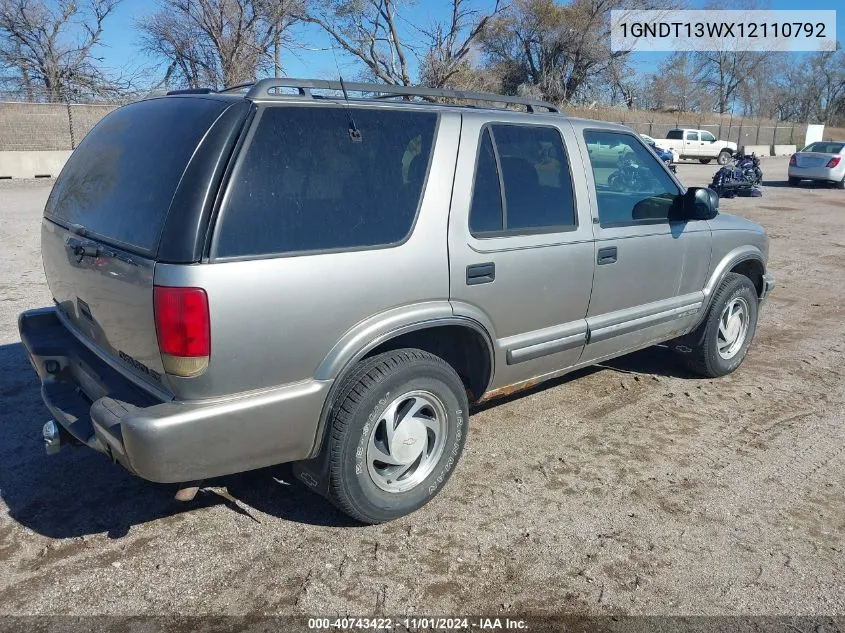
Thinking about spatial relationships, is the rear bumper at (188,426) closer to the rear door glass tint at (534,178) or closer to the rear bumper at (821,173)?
the rear door glass tint at (534,178)

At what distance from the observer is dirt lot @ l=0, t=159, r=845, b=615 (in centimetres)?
287

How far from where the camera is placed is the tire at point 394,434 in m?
3.07

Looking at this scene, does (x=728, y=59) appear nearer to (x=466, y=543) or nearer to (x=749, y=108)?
(x=749, y=108)

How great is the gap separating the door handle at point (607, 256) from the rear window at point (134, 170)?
2231 mm

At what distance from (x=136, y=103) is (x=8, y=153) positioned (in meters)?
20.7

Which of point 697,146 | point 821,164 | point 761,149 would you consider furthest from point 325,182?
point 761,149

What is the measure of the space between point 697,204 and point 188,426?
3433mm

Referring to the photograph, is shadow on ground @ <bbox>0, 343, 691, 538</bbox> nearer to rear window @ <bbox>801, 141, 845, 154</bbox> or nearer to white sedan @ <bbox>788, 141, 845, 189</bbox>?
white sedan @ <bbox>788, 141, 845, 189</bbox>

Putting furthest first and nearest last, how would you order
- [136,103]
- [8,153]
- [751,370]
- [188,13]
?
[188,13]
[8,153]
[751,370]
[136,103]

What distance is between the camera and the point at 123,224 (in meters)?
2.95

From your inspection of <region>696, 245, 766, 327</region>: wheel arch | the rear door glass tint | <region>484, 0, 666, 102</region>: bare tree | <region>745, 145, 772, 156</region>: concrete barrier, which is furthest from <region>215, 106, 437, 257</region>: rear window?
<region>745, 145, 772, 156</region>: concrete barrier

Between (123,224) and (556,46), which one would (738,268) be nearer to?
(123,224)

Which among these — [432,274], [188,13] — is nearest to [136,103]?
[432,274]

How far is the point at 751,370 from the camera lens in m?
5.62
